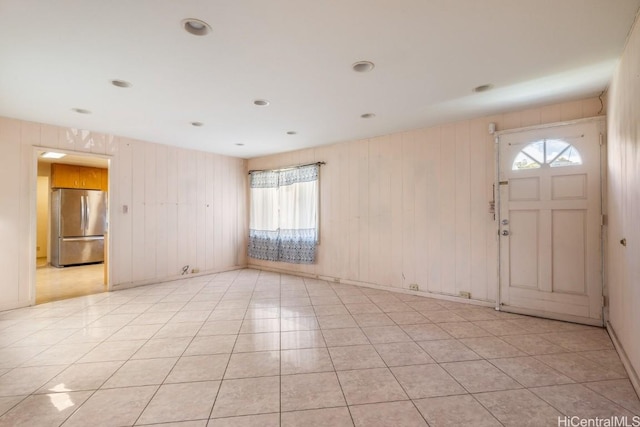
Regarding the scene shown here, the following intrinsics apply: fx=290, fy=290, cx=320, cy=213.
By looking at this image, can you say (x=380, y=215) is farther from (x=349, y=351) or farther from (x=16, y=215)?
(x=16, y=215)

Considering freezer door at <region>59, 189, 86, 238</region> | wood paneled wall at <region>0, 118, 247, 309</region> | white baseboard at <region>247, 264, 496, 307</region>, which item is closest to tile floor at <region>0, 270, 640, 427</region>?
white baseboard at <region>247, 264, 496, 307</region>

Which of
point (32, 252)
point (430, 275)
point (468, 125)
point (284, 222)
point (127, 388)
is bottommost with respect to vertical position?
point (127, 388)

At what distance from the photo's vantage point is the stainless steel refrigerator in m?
6.98

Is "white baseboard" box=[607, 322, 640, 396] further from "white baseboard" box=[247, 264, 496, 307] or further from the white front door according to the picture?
"white baseboard" box=[247, 264, 496, 307]

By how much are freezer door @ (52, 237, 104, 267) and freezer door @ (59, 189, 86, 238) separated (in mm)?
168

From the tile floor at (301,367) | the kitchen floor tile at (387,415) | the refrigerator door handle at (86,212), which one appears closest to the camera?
the kitchen floor tile at (387,415)

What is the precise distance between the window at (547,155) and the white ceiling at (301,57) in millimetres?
501

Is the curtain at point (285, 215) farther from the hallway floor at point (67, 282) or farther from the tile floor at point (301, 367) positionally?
the hallway floor at point (67, 282)

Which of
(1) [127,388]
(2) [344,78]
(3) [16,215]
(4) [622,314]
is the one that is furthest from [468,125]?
(3) [16,215]

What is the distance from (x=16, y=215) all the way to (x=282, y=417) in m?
4.52

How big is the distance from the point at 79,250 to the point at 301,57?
25.7ft

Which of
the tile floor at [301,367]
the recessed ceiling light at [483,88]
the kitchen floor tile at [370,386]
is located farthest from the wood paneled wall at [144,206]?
the recessed ceiling light at [483,88]

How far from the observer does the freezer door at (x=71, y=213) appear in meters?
6.99

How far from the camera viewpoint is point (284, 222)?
6.01 m
